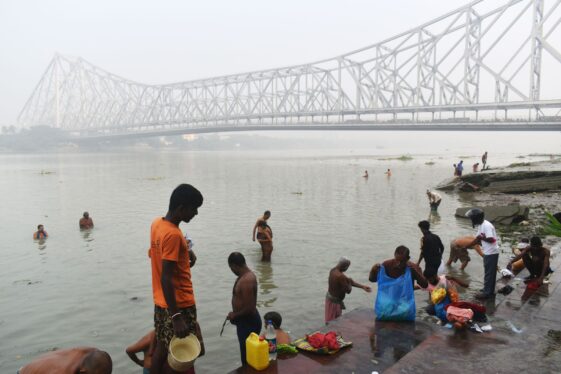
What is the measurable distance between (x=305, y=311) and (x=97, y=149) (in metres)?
112

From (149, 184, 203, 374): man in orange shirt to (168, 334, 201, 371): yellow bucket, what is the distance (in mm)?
60

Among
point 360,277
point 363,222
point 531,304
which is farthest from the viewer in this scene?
point 363,222

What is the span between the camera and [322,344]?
4.41 meters

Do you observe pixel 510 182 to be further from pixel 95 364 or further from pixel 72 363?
pixel 72 363

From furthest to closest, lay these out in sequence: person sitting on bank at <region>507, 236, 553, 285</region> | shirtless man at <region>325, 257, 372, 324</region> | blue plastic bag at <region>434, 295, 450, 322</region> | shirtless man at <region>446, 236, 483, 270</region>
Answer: shirtless man at <region>446, 236, 483, 270</region>, person sitting on bank at <region>507, 236, 553, 285</region>, shirtless man at <region>325, 257, 372, 324</region>, blue plastic bag at <region>434, 295, 450, 322</region>

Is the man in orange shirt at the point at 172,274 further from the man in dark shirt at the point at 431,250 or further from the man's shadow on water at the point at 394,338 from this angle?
the man in dark shirt at the point at 431,250

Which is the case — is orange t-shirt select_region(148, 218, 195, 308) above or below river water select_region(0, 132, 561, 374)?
above

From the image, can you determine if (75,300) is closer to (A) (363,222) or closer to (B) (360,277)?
(B) (360,277)

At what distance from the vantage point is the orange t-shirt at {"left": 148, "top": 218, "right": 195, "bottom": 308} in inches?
124

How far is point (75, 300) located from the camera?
7.54 m

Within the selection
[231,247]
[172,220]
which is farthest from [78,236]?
[172,220]

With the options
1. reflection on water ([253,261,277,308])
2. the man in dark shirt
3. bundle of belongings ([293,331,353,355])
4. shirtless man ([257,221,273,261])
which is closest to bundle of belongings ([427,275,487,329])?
the man in dark shirt

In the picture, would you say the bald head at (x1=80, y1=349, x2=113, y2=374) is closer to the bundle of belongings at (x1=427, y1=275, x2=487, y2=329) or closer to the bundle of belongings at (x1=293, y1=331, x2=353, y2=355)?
the bundle of belongings at (x1=293, y1=331, x2=353, y2=355)

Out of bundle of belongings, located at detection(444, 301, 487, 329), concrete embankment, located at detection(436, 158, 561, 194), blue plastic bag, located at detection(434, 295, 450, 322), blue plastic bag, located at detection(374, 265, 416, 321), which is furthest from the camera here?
concrete embankment, located at detection(436, 158, 561, 194)
